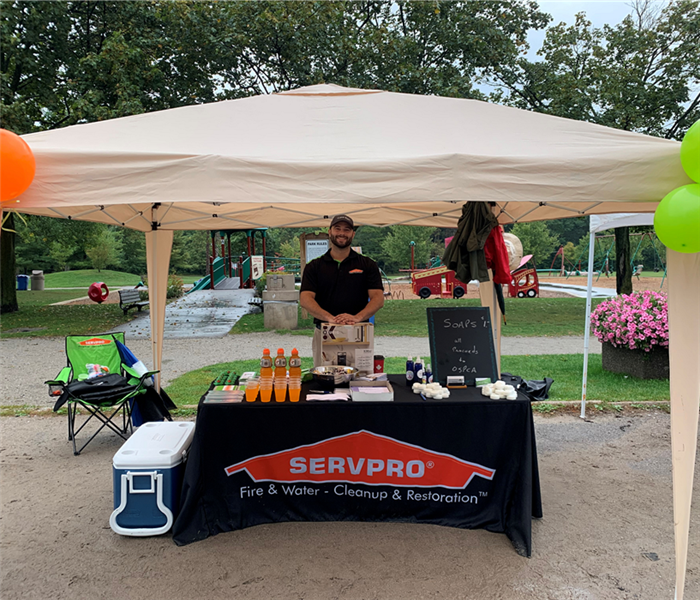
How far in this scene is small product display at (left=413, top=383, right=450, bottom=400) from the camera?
314 centimetres

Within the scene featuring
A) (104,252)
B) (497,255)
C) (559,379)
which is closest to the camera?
(497,255)

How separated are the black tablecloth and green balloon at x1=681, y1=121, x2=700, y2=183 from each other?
Answer: 1506 mm

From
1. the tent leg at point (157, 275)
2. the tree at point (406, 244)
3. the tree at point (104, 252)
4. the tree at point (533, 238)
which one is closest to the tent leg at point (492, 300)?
the tent leg at point (157, 275)

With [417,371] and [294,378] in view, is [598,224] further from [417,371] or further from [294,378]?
[294,378]

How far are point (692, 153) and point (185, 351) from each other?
866 centimetres

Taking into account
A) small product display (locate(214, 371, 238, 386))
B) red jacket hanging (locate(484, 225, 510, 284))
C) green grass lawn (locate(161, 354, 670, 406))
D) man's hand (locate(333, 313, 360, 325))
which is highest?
red jacket hanging (locate(484, 225, 510, 284))

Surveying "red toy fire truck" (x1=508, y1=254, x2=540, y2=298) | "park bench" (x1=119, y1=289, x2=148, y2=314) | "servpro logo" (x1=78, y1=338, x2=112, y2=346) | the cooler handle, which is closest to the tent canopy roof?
the cooler handle

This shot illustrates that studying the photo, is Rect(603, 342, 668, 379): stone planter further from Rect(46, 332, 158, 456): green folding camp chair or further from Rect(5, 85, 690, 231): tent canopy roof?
Rect(46, 332, 158, 456): green folding camp chair

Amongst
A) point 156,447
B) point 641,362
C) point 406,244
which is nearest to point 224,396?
point 156,447

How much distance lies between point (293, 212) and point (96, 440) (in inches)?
115

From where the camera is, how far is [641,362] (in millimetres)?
6992

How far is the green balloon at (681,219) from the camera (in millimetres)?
2346

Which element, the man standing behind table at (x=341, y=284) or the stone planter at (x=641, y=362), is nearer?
the man standing behind table at (x=341, y=284)

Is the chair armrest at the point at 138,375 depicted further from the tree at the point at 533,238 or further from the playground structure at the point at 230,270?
the tree at the point at 533,238
